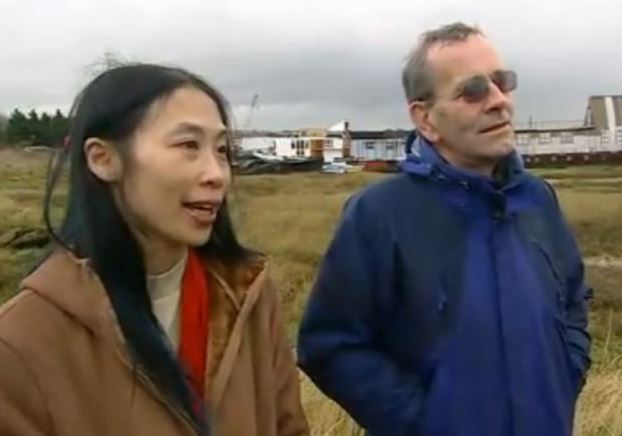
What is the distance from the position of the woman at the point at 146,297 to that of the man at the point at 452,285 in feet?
1.12

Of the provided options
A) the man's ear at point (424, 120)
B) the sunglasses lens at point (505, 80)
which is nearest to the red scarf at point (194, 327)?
the man's ear at point (424, 120)

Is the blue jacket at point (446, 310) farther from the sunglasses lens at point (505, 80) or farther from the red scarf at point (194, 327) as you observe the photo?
the red scarf at point (194, 327)

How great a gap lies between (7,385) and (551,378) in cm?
126

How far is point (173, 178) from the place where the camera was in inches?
91.2

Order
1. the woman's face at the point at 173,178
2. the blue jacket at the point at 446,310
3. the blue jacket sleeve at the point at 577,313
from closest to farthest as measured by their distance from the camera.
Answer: the woman's face at the point at 173,178
the blue jacket at the point at 446,310
the blue jacket sleeve at the point at 577,313

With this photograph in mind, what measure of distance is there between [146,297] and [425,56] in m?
0.99

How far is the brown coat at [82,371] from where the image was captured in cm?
215

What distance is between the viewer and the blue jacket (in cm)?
270

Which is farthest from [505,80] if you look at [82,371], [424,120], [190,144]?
[82,371]

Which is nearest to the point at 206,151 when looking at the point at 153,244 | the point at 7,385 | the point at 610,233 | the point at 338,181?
the point at 153,244

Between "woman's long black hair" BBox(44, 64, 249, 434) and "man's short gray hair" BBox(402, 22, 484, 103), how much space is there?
1.94ft

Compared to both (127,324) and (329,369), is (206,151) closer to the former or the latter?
(127,324)

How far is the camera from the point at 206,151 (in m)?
2.37

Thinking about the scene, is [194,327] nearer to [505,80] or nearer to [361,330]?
[361,330]
